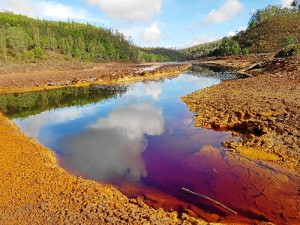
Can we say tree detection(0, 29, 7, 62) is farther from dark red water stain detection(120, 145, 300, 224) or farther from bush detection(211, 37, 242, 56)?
bush detection(211, 37, 242, 56)

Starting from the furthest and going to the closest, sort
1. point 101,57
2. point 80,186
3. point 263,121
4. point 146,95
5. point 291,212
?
1. point 101,57
2. point 146,95
3. point 263,121
4. point 80,186
5. point 291,212

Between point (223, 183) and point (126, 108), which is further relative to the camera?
point (126, 108)

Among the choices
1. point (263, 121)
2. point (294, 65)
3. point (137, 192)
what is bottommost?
point (137, 192)

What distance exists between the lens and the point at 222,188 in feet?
32.2

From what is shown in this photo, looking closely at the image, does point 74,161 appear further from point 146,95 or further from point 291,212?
point 146,95

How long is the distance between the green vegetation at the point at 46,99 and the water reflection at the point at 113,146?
698 cm

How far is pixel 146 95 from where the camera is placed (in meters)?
30.7

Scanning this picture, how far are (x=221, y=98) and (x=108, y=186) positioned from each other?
50.2ft

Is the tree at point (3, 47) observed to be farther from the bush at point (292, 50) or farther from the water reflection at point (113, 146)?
the bush at point (292, 50)

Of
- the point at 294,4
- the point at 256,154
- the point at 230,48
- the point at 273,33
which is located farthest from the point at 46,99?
the point at 294,4

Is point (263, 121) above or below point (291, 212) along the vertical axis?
above

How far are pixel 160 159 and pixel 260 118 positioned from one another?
7018mm

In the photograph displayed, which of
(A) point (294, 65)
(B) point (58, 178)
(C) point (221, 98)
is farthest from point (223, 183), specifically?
(A) point (294, 65)

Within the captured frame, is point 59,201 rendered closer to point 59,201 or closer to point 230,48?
point 59,201
